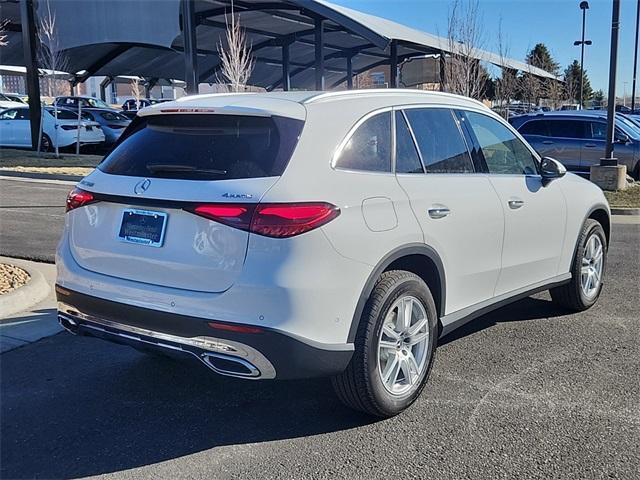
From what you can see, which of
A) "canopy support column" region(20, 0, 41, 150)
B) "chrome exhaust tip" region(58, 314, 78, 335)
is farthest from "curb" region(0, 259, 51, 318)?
"canopy support column" region(20, 0, 41, 150)

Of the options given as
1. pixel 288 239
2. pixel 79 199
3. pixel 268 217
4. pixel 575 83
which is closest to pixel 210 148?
pixel 268 217

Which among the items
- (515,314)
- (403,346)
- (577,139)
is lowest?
(515,314)

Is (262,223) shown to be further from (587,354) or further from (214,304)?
(587,354)

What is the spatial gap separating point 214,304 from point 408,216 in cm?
121

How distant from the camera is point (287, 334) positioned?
3.20 meters

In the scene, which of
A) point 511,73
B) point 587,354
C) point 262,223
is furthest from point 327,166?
point 511,73

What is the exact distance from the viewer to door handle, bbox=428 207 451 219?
12.9ft

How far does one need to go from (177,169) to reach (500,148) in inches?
102

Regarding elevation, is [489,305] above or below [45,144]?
below

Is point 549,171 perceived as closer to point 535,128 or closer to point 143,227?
point 143,227

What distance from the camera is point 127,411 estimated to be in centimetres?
391

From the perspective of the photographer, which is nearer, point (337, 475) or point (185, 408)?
point (337, 475)

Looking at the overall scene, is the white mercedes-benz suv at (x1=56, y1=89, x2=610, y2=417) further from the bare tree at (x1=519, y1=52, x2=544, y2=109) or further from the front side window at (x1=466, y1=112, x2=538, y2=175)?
the bare tree at (x1=519, y1=52, x2=544, y2=109)

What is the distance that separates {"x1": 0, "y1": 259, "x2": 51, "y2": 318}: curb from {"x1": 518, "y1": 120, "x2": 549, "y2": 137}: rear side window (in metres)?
13.3
